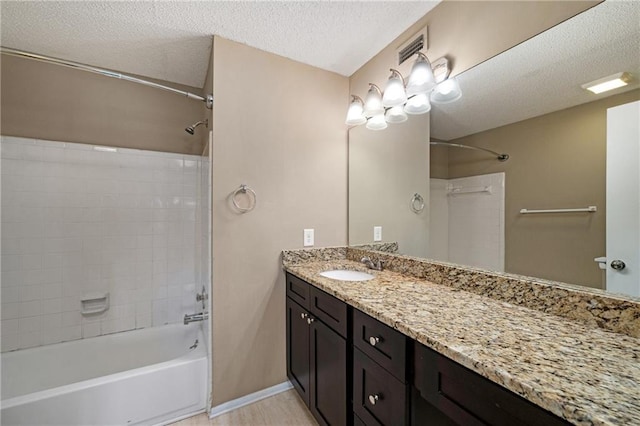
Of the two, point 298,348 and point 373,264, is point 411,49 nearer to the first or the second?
point 373,264

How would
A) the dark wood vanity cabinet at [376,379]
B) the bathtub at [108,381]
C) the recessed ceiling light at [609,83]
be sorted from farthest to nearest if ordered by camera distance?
the bathtub at [108,381]
the recessed ceiling light at [609,83]
the dark wood vanity cabinet at [376,379]

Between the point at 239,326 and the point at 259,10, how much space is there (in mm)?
1952

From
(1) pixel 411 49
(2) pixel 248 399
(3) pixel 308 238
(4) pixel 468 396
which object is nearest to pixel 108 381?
(2) pixel 248 399

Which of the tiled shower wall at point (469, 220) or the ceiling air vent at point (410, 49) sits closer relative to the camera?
the tiled shower wall at point (469, 220)

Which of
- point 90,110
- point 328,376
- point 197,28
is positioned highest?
point 197,28

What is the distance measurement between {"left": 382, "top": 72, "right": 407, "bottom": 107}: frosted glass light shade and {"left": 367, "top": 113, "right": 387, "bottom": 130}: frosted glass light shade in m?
0.25

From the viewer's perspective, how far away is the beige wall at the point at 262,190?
5.49 ft

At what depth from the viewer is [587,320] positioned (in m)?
0.86

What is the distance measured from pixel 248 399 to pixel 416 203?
173 cm

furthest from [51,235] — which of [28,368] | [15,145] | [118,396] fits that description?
[118,396]

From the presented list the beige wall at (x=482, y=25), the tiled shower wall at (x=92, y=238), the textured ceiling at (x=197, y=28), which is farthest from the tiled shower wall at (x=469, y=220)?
the tiled shower wall at (x=92, y=238)

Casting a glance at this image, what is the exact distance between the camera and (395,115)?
1748mm

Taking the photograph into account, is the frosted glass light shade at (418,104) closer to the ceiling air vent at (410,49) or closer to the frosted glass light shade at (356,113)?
the ceiling air vent at (410,49)

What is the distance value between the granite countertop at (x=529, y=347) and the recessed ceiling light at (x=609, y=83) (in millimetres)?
810
